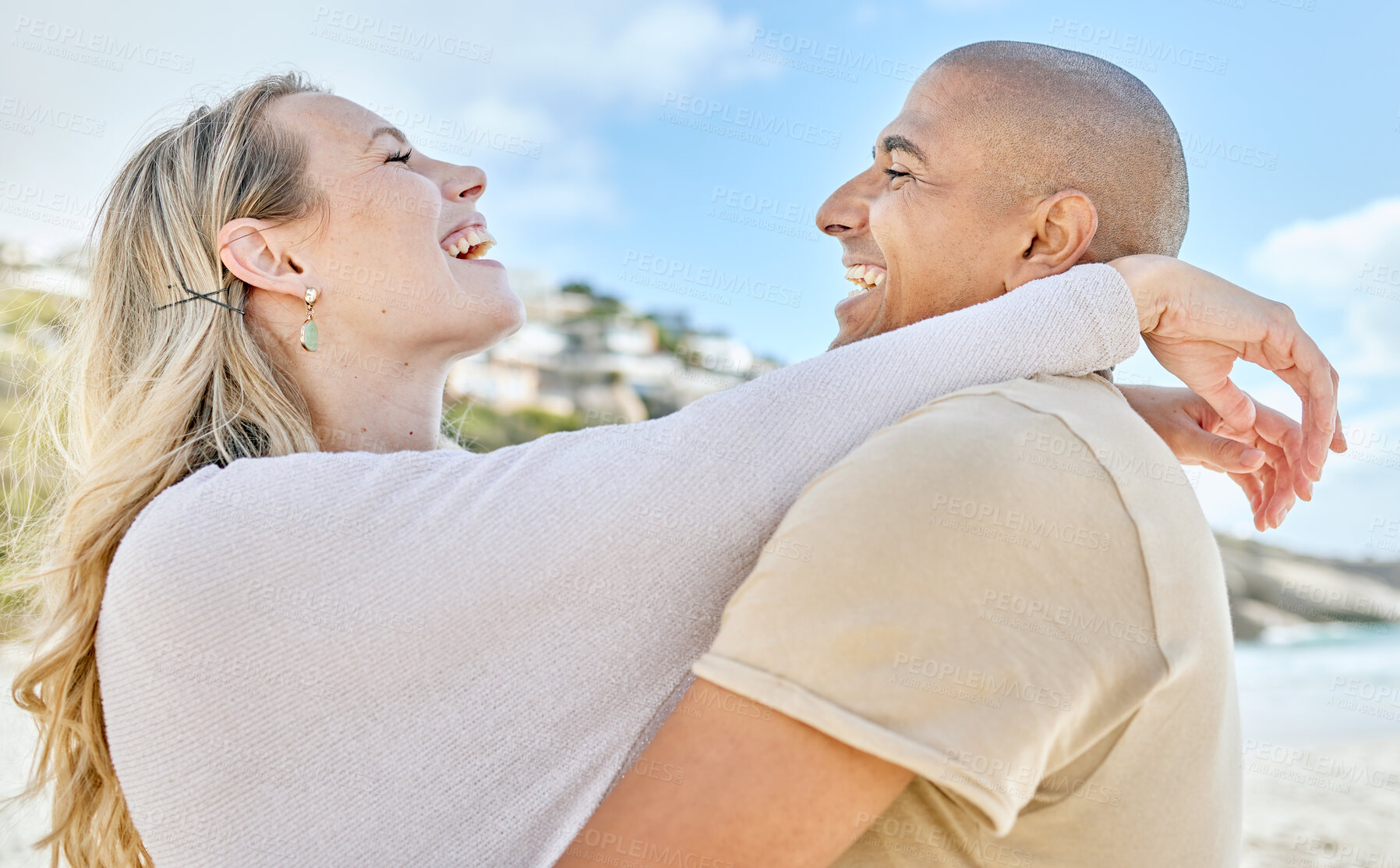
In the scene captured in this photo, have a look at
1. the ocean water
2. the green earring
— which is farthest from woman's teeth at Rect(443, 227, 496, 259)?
the ocean water

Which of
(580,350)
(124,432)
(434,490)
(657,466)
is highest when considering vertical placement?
(657,466)

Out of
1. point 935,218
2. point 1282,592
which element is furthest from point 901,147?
point 1282,592

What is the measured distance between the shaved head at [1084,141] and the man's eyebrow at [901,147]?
4.3 inches

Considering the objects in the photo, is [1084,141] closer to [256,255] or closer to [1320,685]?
[256,255]

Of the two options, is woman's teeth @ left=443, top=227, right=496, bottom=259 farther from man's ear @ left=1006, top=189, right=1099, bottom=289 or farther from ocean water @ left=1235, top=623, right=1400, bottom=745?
ocean water @ left=1235, top=623, right=1400, bottom=745

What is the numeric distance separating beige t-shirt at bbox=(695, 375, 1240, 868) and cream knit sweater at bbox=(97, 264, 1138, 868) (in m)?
0.18

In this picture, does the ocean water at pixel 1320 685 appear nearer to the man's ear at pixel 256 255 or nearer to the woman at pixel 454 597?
the woman at pixel 454 597

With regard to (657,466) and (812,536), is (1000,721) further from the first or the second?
(657,466)

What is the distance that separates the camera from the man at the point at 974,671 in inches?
47.5

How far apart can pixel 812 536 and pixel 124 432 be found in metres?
1.62

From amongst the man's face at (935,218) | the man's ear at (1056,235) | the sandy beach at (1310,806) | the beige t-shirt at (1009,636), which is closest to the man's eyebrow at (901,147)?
the man's face at (935,218)

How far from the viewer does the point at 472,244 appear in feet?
9.04

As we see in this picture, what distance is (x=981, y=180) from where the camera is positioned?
2.34m

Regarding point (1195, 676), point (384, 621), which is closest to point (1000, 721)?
point (1195, 676)
